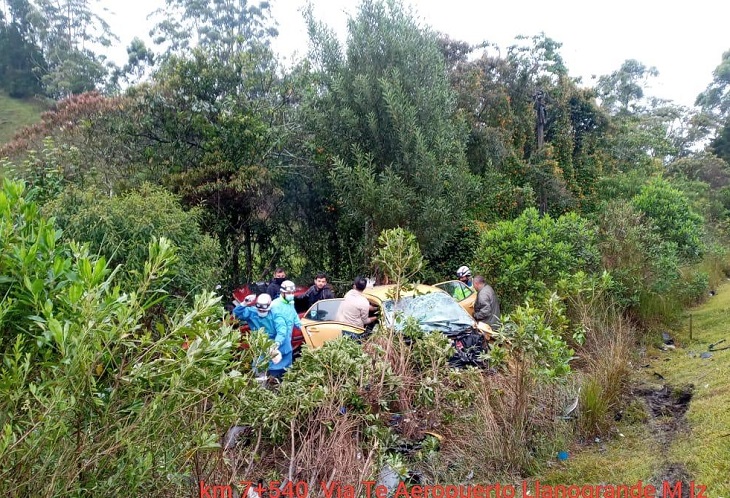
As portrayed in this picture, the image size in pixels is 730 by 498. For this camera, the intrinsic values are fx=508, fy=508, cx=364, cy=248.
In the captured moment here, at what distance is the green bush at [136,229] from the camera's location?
706 cm

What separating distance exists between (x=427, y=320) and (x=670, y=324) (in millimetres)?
7128

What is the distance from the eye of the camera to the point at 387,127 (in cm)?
1040

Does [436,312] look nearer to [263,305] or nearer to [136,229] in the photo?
[263,305]

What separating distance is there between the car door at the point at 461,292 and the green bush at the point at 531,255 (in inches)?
19.2

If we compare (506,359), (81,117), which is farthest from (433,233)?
(81,117)

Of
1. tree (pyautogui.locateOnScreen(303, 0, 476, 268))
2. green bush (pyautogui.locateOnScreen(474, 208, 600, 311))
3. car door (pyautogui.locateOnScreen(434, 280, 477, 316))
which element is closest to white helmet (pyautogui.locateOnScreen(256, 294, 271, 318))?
car door (pyautogui.locateOnScreen(434, 280, 477, 316))

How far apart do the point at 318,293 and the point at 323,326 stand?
5.64 feet

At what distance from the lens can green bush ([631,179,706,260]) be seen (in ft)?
40.1

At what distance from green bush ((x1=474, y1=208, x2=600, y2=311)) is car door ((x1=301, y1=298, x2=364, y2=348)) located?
10.8 ft

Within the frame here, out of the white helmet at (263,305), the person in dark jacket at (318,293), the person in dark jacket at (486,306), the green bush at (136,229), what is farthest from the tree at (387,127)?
the white helmet at (263,305)

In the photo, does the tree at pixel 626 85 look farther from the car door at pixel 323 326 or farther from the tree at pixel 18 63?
the tree at pixel 18 63

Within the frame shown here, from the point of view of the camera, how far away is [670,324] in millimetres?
11266

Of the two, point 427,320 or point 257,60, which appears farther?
point 257,60

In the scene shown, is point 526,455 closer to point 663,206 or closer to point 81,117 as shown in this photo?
point 663,206
